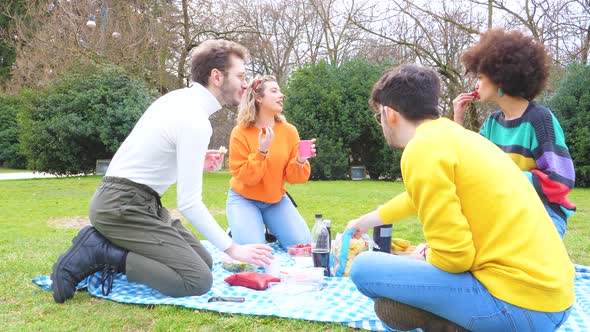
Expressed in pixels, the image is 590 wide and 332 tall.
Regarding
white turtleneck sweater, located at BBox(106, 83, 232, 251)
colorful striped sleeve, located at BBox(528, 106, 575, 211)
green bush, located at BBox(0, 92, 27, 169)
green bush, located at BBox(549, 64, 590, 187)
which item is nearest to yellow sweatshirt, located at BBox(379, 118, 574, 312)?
colorful striped sleeve, located at BBox(528, 106, 575, 211)

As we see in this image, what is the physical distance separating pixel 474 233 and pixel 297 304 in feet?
4.32

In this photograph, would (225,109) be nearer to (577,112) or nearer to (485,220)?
(577,112)

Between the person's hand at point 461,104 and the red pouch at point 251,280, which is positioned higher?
the person's hand at point 461,104

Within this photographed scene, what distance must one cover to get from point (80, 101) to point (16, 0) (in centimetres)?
1451

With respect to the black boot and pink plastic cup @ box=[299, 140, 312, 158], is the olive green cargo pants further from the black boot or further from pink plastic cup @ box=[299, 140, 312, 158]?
pink plastic cup @ box=[299, 140, 312, 158]

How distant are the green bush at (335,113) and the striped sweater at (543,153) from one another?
10.4 m

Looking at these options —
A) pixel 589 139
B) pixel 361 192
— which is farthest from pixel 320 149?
pixel 589 139

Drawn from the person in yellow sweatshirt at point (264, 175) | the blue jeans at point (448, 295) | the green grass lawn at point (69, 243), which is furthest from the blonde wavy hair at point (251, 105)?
the blue jeans at point (448, 295)

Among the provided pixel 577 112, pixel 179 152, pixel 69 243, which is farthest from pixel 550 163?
pixel 577 112

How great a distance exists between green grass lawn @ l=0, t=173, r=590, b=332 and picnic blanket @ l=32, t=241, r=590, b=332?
2.3 inches

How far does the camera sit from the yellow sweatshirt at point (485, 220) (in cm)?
206

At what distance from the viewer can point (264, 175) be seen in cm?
461

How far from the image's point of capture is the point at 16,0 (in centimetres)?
2562

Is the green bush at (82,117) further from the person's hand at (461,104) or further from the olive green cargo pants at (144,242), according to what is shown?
the person's hand at (461,104)
